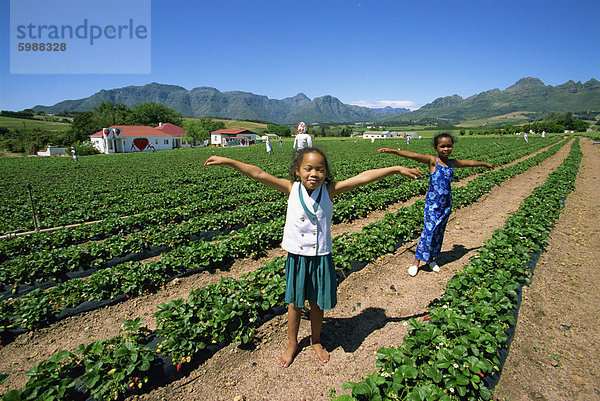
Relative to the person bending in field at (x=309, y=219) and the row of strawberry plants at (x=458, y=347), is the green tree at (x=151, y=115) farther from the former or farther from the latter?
the row of strawberry plants at (x=458, y=347)

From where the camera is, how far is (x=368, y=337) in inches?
144

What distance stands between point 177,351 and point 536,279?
19.2 ft

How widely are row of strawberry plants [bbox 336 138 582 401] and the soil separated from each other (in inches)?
14.1

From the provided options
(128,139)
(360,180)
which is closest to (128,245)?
(360,180)

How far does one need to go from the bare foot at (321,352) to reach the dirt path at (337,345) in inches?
3.0

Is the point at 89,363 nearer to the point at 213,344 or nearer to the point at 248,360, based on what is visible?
the point at 213,344

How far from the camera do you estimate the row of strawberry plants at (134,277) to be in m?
4.02

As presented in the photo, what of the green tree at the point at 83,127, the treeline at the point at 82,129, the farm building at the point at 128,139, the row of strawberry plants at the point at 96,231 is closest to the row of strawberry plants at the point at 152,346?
the row of strawberry plants at the point at 96,231

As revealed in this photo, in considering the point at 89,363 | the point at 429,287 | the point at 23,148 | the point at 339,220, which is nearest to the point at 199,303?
the point at 89,363

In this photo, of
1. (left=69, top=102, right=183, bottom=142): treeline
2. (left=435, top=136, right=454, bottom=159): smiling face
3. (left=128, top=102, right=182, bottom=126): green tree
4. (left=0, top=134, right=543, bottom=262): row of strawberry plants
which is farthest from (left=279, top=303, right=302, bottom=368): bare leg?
(left=128, top=102, right=182, bottom=126): green tree

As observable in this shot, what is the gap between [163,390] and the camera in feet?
9.46

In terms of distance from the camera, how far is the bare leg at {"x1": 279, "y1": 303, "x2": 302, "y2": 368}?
3.01m

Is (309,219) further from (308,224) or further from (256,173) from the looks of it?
(256,173)

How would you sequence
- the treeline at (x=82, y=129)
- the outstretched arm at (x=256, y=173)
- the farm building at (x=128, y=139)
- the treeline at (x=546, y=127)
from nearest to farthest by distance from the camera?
the outstretched arm at (x=256, y=173), the treeline at (x=82, y=129), the farm building at (x=128, y=139), the treeline at (x=546, y=127)
